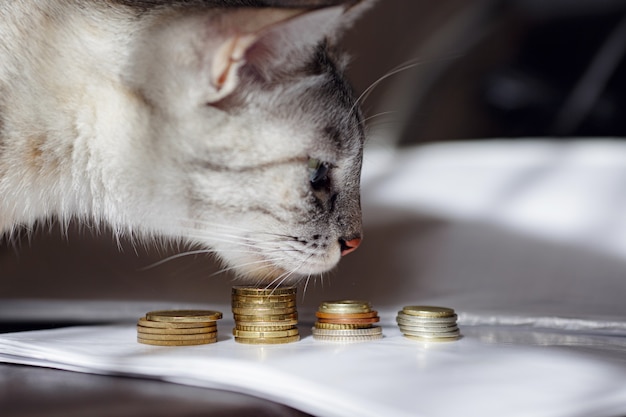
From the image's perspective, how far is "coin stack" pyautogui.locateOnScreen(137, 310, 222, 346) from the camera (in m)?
1.13

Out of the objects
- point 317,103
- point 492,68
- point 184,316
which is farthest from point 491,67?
point 184,316

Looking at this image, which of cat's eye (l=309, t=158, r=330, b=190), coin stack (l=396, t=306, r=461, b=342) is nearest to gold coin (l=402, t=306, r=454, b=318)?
coin stack (l=396, t=306, r=461, b=342)

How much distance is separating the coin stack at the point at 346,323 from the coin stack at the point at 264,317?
Result: 49 mm

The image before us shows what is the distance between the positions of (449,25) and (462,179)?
20.1 inches

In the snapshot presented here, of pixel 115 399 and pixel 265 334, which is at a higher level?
pixel 265 334

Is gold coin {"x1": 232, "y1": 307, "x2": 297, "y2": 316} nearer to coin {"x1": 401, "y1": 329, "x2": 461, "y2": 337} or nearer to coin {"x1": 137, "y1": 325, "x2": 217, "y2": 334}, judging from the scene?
coin {"x1": 137, "y1": 325, "x2": 217, "y2": 334}

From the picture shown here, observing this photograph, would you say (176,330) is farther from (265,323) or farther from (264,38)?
(264,38)

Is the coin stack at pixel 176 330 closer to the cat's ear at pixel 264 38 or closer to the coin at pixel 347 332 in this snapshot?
the coin at pixel 347 332

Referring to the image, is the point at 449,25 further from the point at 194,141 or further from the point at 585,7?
the point at 194,141

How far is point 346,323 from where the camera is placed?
1186 millimetres

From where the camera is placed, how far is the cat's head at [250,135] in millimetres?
1050

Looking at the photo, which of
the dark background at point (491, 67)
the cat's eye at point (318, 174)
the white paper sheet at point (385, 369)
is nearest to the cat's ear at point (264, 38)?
the cat's eye at point (318, 174)

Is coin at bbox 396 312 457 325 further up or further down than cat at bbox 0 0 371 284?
further down

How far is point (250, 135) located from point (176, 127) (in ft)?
0.34
